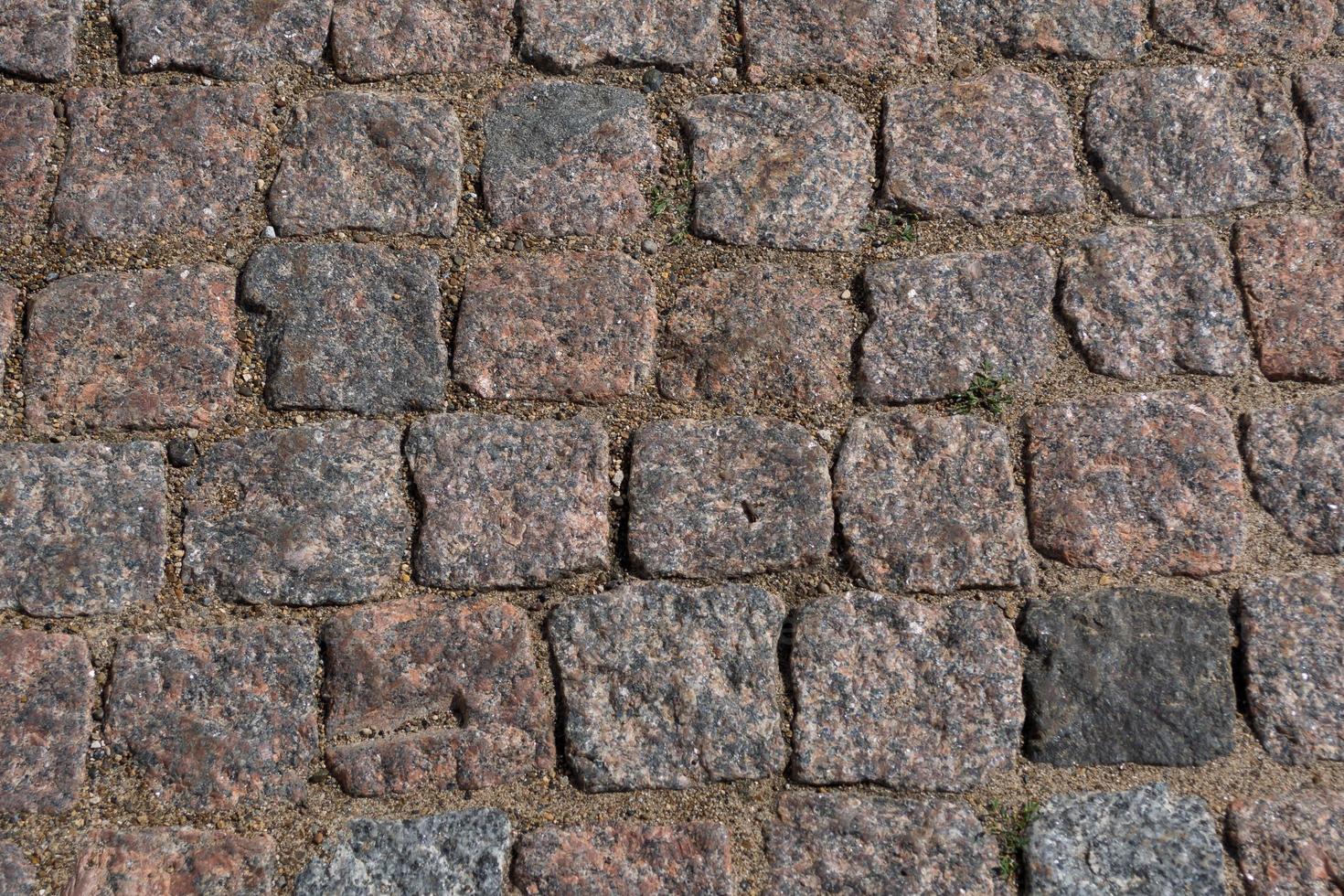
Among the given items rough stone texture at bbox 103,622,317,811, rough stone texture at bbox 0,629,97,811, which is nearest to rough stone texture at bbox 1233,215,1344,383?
rough stone texture at bbox 103,622,317,811

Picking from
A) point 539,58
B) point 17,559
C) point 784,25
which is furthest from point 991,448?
point 17,559

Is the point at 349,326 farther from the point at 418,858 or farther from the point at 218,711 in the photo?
the point at 418,858

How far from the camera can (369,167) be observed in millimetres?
2393

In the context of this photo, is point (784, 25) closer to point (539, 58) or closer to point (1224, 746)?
point (539, 58)

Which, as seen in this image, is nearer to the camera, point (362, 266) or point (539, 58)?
point (362, 266)

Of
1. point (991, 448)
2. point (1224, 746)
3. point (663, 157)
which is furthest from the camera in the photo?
point (663, 157)

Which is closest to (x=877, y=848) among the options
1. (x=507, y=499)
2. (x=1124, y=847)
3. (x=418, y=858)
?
(x=1124, y=847)

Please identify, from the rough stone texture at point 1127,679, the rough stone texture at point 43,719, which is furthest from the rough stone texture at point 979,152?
the rough stone texture at point 43,719

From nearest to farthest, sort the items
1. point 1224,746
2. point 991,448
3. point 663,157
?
point 1224,746, point 991,448, point 663,157

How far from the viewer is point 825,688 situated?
2094 mm

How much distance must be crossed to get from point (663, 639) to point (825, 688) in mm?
309

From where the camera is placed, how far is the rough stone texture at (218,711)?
2.05 m

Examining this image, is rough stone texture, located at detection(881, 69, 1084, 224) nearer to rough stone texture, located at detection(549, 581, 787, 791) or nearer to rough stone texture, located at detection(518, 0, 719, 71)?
rough stone texture, located at detection(518, 0, 719, 71)

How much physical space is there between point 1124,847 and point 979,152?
4.57ft
